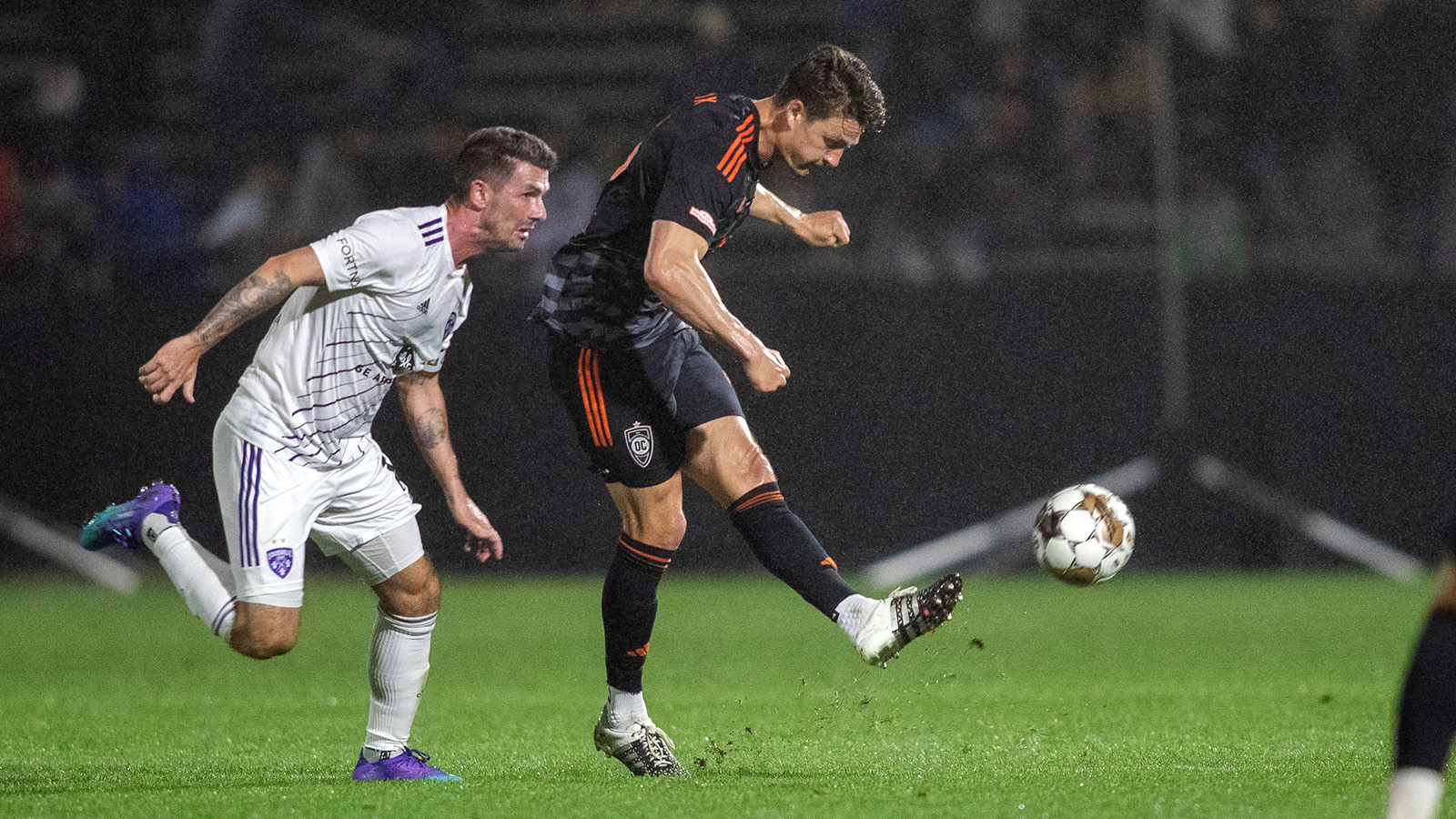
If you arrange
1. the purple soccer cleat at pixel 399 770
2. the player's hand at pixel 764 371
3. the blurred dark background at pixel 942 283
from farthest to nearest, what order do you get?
the blurred dark background at pixel 942 283
the purple soccer cleat at pixel 399 770
the player's hand at pixel 764 371

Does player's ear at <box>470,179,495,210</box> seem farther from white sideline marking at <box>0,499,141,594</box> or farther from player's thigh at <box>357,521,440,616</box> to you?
white sideline marking at <box>0,499,141,594</box>

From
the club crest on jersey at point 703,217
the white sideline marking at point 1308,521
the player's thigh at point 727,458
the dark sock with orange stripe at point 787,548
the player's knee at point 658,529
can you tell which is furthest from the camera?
the white sideline marking at point 1308,521

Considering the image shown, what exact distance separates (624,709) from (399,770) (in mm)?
715

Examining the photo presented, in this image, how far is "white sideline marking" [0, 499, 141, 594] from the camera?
11.2m

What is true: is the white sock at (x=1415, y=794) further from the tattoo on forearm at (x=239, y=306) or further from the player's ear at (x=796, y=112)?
the tattoo on forearm at (x=239, y=306)

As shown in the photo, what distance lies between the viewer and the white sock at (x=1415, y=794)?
9.63ft

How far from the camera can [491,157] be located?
4.79m

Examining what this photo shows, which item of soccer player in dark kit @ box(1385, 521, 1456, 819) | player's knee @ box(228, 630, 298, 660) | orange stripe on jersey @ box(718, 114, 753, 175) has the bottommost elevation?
player's knee @ box(228, 630, 298, 660)

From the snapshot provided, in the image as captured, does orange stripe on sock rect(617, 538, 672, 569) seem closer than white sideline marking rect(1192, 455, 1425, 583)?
Yes

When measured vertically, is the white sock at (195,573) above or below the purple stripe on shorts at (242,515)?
below

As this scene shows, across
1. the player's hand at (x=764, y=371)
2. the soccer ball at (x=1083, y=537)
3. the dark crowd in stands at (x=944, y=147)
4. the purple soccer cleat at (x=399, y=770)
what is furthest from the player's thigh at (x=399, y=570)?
the dark crowd in stands at (x=944, y=147)

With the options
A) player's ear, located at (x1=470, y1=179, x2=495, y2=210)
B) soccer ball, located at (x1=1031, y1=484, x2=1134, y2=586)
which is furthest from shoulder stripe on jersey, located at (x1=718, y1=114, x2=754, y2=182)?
soccer ball, located at (x1=1031, y1=484, x2=1134, y2=586)

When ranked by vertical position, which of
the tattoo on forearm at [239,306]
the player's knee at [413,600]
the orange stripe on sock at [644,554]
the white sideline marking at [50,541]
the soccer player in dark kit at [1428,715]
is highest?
the tattoo on forearm at [239,306]

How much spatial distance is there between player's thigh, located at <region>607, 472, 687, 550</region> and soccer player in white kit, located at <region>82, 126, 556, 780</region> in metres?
0.66
